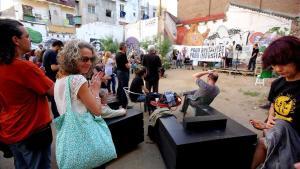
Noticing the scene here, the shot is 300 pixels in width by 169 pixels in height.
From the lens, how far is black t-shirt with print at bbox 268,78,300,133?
1.75m

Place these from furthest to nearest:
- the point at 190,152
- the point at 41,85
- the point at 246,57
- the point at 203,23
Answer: the point at 203,23
the point at 246,57
the point at 190,152
the point at 41,85

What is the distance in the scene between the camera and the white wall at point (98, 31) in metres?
22.0

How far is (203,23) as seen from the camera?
60.5 feet

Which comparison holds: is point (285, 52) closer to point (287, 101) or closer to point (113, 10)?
point (287, 101)

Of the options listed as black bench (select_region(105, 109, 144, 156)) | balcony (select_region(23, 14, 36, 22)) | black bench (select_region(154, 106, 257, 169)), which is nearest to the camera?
black bench (select_region(154, 106, 257, 169))

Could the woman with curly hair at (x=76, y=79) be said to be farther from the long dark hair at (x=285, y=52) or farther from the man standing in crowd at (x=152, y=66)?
the man standing in crowd at (x=152, y=66)

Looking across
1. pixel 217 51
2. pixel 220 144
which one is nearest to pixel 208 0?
pixel 217 51

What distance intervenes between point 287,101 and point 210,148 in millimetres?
1034

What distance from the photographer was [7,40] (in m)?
1.54

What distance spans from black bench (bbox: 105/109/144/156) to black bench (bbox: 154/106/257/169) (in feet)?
2.52

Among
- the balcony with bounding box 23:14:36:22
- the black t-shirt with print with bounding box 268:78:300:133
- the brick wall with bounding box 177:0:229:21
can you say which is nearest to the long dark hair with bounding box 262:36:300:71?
the black t-shirt with print with bounding box 268:78:300:133

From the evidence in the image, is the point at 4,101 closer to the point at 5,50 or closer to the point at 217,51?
the point at 5,50

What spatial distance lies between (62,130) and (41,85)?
44cm

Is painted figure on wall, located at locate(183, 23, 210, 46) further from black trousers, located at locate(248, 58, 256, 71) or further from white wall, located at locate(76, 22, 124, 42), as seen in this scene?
white wall, located at locate(76, 22, 124, 42)
